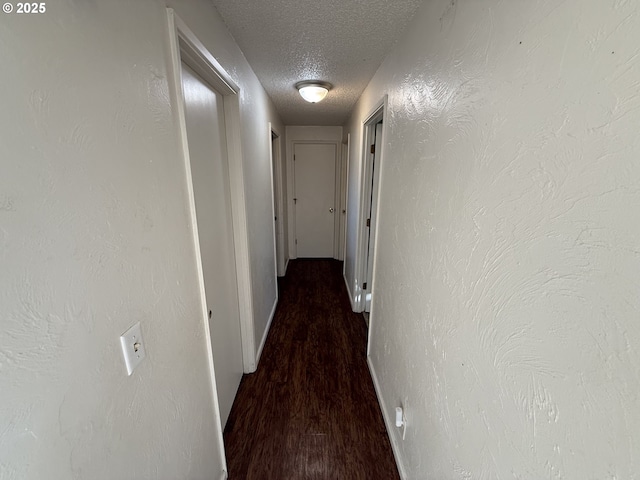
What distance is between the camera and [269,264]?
8.50 ft

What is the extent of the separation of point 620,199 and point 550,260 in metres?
0.15

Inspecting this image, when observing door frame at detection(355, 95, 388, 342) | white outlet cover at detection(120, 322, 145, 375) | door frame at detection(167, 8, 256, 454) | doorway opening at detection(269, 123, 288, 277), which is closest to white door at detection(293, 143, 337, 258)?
doorway opening at detection(269, 123, 288, 277)

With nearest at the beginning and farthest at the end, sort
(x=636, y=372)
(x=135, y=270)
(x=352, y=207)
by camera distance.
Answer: (x=636, y=372), (x=135, y=270), (x=352, y=207)

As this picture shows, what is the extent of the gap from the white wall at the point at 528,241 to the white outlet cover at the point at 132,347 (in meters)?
0.92

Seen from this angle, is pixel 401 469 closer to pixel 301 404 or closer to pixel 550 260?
pixel 301 404

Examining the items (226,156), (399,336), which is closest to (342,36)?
(226,156)

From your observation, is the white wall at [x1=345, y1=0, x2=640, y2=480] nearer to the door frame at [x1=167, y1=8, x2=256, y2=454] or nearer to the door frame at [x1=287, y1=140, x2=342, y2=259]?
the door frame at [x1=167, y1=8, x2=256, y2=454]

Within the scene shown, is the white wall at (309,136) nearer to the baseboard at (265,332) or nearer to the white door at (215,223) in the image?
the baseboard at (265,332)

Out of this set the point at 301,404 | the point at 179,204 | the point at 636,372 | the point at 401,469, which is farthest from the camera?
the point at 301,404

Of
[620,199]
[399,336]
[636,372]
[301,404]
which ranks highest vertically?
[620,199]

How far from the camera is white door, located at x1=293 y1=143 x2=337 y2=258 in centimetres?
412

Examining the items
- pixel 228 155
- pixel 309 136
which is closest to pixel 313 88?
pixel 228 155

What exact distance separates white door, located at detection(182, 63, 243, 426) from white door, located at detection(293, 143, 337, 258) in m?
2.69

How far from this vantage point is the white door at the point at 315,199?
412 cm
